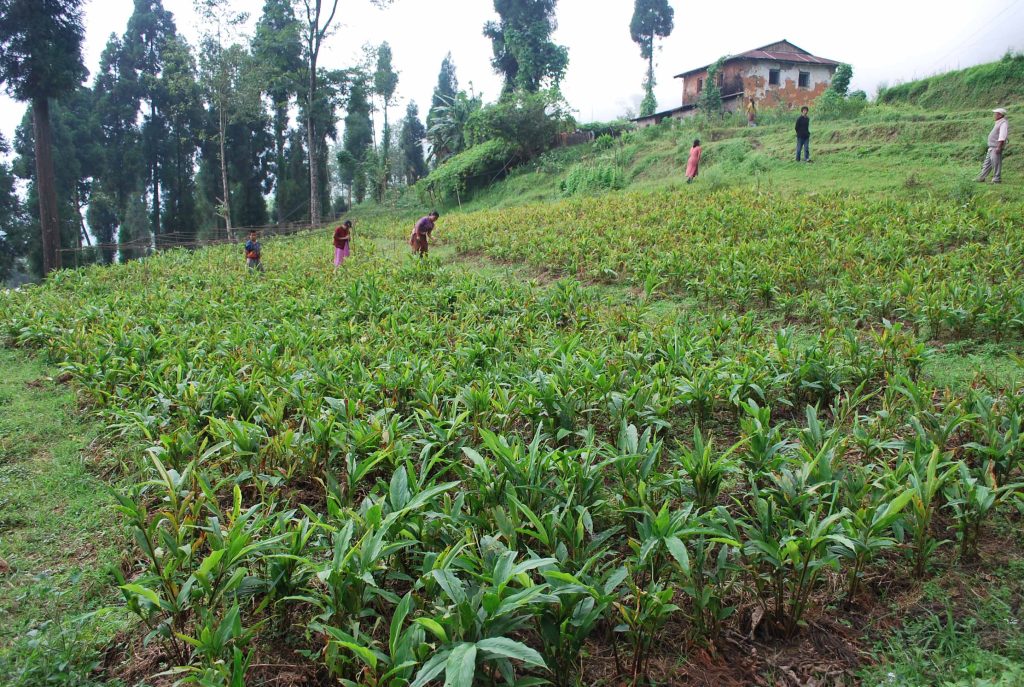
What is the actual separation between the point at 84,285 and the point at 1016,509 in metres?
13.0

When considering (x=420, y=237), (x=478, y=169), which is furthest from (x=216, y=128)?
(x=420, y=237)

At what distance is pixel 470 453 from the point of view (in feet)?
9.66

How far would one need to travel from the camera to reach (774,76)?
26734 mm

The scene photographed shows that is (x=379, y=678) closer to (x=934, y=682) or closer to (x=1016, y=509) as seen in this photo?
(x=934, y=682)

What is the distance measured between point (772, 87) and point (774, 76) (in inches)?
17.8

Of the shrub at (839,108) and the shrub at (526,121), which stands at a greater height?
the shrub at (526,121)

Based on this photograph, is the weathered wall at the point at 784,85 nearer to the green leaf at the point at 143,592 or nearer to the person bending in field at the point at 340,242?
the person bending in field at the point at 340,242

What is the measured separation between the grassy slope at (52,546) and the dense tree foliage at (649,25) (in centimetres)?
3979

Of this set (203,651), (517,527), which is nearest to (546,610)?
(517,527)

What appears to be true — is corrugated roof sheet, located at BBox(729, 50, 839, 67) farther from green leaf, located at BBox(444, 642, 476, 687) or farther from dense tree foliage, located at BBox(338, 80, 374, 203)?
green leaf, located at BBox(444, 642, 476, 687)

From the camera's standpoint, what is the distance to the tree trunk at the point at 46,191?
1612 centimetres

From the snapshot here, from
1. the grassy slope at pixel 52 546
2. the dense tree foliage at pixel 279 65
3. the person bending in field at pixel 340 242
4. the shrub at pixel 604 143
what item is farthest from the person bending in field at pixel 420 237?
the dense tree foliage at pixel 279 65

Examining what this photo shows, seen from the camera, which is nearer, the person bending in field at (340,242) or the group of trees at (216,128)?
the person bending in field at (340,242)

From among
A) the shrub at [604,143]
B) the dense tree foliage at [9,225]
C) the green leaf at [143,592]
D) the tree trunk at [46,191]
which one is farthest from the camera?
the dense tree foliage at [9,225]
